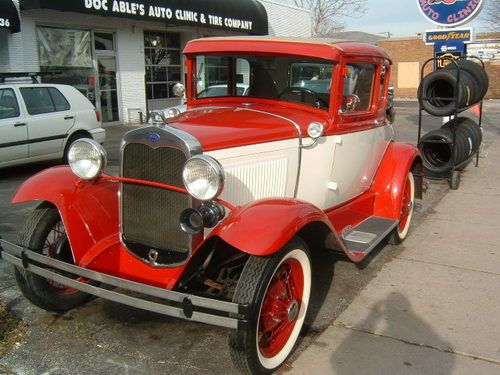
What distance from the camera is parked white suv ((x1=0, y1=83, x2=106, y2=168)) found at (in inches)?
324

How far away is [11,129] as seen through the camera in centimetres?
816

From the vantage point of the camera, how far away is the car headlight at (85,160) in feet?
11.5

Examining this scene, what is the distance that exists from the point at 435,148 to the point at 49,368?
692 cm

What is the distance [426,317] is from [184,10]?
12.9m

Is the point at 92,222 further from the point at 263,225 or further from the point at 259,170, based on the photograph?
the point at 263,225

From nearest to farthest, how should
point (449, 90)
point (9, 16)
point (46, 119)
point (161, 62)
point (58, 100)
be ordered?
point (449, 90) < point (46, 119) < point (58, 100) < point (9, 16) < point (161, 62)

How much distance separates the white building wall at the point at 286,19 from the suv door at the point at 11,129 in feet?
41.4

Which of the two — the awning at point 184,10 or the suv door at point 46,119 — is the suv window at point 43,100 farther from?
the awning at point 184,10

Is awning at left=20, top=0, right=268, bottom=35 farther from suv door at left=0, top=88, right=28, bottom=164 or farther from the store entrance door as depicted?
suv door at left=0, top=88, right=28, bottom=164

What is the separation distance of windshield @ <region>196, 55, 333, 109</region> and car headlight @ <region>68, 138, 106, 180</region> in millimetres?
1414

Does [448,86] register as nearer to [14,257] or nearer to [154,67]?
[14,257]

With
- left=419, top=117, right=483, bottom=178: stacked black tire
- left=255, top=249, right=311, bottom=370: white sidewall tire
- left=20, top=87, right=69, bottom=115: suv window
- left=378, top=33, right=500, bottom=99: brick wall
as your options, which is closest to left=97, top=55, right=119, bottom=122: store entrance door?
left=20, top=87, right=69, bottom=115: suv window

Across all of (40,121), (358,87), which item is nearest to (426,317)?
(358,87)

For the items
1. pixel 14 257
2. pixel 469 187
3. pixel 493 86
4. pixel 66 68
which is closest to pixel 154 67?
pixel 66 68
